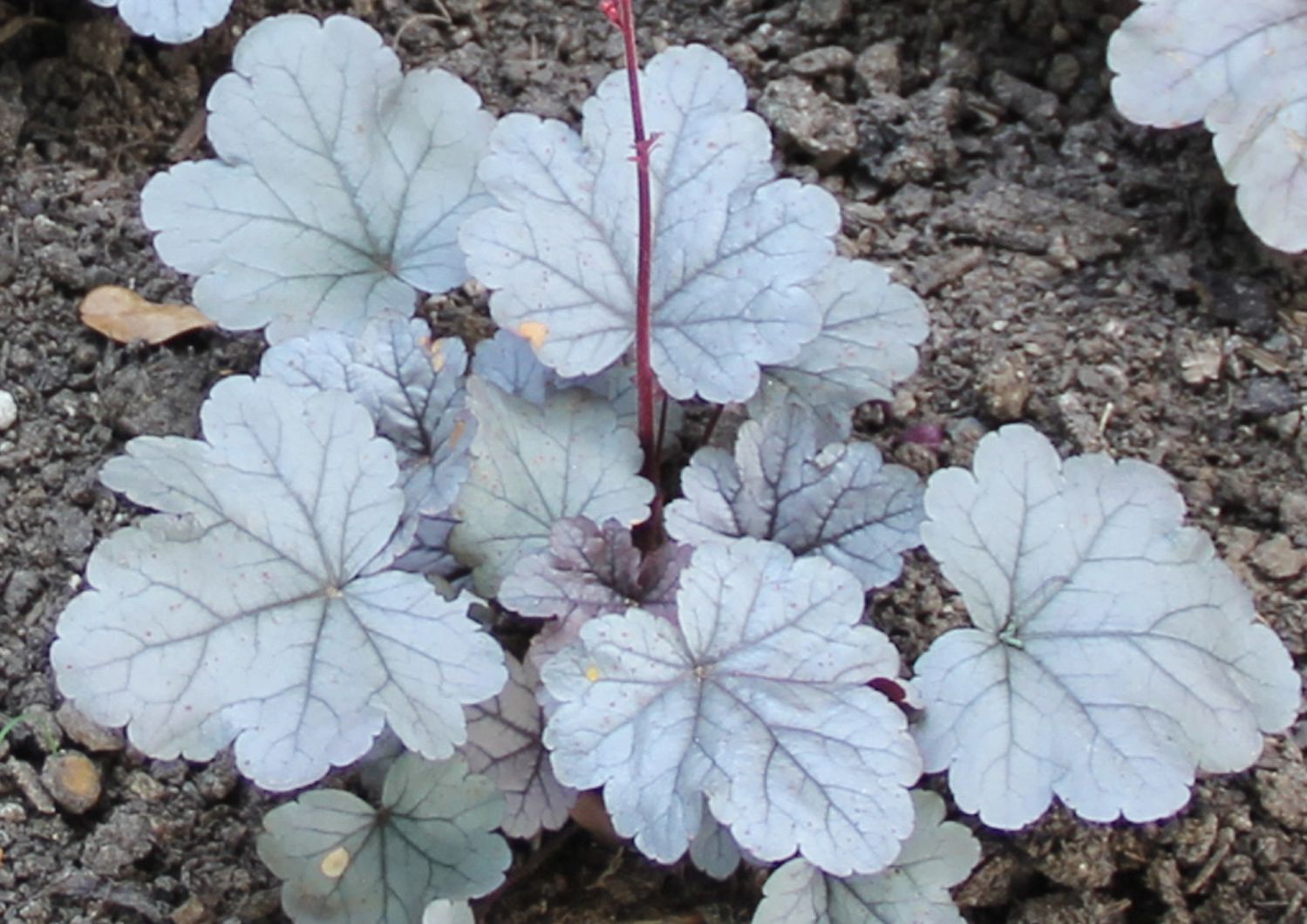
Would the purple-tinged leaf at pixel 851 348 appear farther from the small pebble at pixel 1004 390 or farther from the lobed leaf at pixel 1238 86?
the lobed leaf at pixel 1238 86

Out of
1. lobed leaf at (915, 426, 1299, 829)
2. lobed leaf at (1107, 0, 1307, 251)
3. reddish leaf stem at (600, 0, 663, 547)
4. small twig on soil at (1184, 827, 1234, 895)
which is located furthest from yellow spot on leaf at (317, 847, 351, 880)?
lobed leaf at (1107, 0, 1307, 251)

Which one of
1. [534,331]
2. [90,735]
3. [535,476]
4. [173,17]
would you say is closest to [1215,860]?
[535,476]

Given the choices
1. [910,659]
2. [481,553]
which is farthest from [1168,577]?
[481,553]

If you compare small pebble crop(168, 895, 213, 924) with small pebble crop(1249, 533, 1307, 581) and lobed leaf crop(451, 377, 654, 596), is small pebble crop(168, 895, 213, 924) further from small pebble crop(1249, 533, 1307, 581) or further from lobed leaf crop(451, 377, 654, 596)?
small pebble crop(1249, 533, 1307, 581)

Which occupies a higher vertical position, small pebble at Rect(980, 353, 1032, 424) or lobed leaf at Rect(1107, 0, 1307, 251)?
lobed leaf at Rect(1107, 0, 1307, 251)

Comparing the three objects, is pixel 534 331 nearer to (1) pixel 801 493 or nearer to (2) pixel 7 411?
(1) pixel 801 493

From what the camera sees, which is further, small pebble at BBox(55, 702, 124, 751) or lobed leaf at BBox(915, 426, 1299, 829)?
small pebble at BBox(55, 702, 124, 751)

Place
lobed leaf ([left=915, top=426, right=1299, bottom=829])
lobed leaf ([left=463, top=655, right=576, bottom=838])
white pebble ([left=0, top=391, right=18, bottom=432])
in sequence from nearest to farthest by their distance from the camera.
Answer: lobed leaf ([left=915, top=426, right=1299, bottom=829]) < lobed leaf ([left=463, top=655, right=576, bottom=838]) < white pebble ([left=0, top=391, right=18, bottom=432])

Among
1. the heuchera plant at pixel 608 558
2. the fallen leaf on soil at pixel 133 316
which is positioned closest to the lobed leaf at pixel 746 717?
the heuchera plant at pixel 608 558
